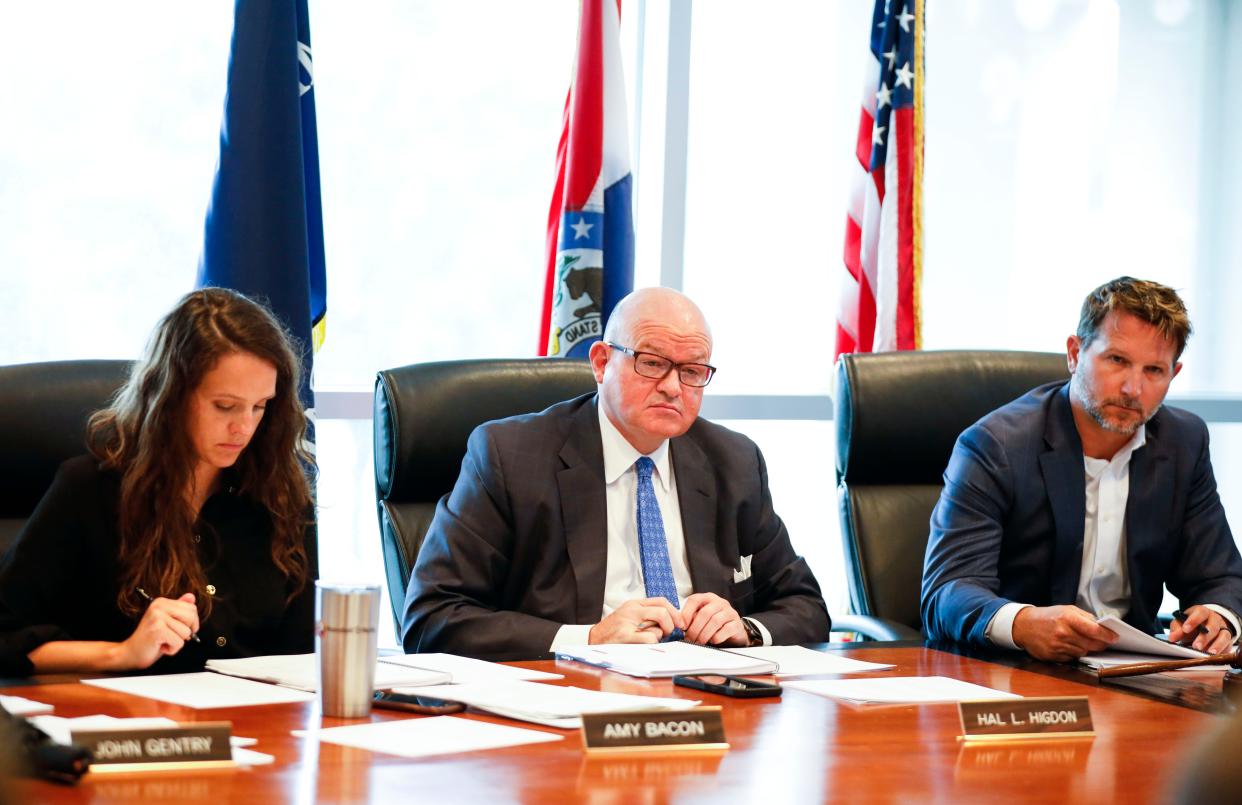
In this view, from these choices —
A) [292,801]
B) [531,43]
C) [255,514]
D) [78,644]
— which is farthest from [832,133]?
[292,801]

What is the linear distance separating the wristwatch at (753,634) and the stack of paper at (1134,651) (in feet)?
1.82

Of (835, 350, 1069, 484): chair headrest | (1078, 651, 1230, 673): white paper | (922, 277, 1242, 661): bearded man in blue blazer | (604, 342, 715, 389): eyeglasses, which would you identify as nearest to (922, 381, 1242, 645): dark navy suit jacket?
(922, 277, 1242, 661): bearded man in blue blazer

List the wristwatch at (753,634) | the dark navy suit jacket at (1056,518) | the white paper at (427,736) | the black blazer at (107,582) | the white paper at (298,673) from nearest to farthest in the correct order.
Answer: the white paper at (427,736), the white paper at (298,673), the black blazer at (107,582), the wristwatch at (753,634), the dark navy suit jacket at (1056,518)

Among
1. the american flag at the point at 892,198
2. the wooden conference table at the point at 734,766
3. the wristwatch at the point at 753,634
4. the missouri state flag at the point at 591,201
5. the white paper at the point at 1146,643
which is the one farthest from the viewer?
the american flag at the point at 892,198

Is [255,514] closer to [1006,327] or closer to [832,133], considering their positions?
[832,133]

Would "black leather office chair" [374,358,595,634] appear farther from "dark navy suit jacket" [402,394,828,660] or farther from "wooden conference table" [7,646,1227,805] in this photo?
"wooden conference table" [7,646,1227,805]

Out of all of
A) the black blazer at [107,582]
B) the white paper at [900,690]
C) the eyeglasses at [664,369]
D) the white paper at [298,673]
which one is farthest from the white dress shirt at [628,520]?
the white paper at [298,673]

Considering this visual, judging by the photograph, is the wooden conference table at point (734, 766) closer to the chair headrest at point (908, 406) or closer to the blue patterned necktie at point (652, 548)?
the blue patterned necktie at point (652, 548)

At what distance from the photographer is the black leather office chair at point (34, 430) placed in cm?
249

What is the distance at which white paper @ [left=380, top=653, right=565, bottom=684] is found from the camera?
201cm

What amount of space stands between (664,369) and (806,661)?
0.75m

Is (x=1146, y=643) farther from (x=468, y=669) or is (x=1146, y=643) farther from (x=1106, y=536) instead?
(x=468, y=669)

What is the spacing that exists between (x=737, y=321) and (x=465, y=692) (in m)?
3.23

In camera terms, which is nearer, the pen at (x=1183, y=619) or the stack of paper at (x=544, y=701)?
the stack of paper at (x=544, y=701)
